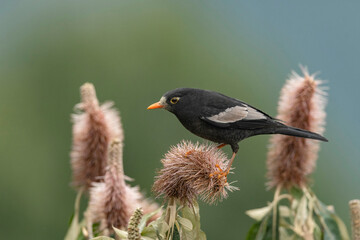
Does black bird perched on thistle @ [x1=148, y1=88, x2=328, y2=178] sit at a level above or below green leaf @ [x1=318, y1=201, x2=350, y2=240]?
above

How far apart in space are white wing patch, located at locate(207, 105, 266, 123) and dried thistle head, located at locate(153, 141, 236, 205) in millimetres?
479

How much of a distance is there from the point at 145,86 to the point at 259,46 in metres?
31.3

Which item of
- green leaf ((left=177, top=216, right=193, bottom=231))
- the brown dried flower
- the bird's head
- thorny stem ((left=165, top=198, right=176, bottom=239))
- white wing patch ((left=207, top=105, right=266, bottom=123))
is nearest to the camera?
thorny stem ((left=165, top=198, right=176, bottom=239))

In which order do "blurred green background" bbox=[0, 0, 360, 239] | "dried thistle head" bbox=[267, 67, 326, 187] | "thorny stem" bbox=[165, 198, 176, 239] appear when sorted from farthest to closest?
"blurred green background" bbox=[0, 0, 360, 239], "dried thistle head" bbox=[267, 67, 326, 187], "thorny stem" bbox=[165, 198, 176, 239]

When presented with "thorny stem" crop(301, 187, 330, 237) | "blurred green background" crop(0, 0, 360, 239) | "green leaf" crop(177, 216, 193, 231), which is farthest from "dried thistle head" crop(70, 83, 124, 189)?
"blurred green background" crop(0, 0, 360, 239)

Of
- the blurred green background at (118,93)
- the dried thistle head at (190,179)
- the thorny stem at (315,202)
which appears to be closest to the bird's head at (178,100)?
the dried thistle head at (190,179)

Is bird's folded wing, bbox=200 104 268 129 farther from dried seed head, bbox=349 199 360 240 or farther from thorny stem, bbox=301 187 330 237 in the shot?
thorny stem, bbox=301 187 330 237

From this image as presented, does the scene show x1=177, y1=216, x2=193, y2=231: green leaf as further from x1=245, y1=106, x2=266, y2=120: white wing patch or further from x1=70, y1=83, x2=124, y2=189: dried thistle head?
x1=70, y1=83, x2=124, y2=189: dried thistle head

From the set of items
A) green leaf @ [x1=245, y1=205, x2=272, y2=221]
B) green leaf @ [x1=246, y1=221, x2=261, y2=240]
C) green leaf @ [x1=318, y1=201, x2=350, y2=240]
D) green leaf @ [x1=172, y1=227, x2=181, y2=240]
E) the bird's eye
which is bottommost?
green leaf @ [x1=172, y1=227, x2=181, y2=240]

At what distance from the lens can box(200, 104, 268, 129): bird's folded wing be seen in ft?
13.9

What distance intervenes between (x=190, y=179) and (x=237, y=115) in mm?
877

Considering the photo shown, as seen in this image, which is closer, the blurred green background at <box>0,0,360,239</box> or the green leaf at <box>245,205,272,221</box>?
the green leaf at <box>245,205,272,221</box>

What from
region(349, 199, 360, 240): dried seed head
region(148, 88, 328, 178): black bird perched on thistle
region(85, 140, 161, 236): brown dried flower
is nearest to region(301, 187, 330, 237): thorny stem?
region(349, 199, 360, 240): dried seed head

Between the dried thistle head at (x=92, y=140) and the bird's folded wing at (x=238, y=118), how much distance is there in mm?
1393
